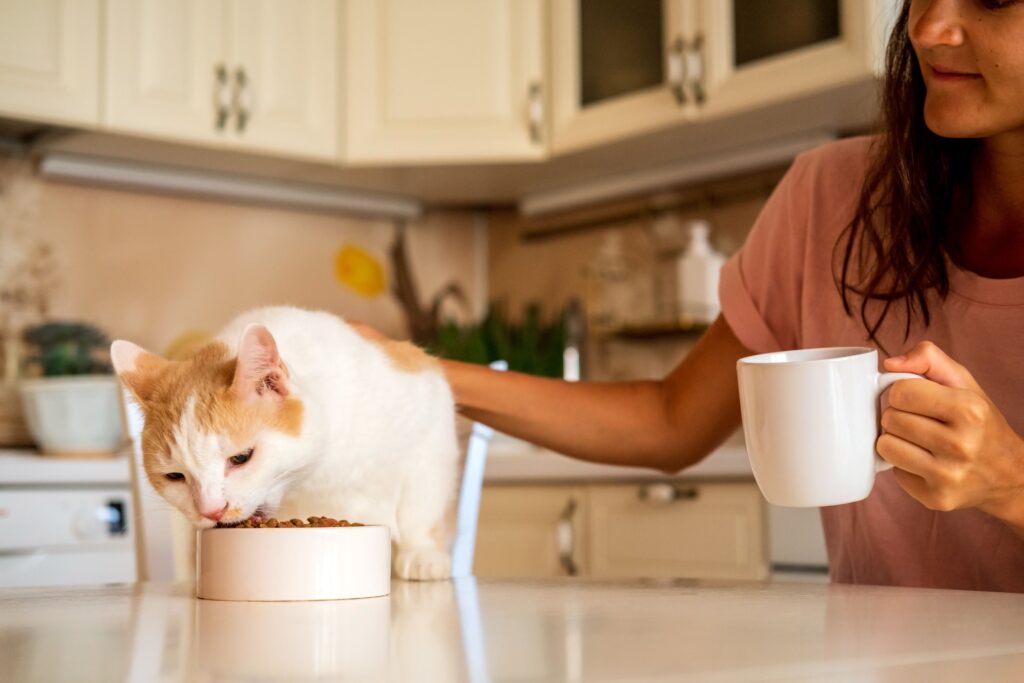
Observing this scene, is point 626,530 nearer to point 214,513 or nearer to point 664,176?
point 664,176

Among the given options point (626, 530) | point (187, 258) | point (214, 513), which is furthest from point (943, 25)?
point (187, 258)

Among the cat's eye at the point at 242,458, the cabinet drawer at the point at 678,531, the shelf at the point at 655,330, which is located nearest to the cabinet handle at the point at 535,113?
the shelf at the point at 655,330

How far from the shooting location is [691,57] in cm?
224

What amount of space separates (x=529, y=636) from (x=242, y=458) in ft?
1.33

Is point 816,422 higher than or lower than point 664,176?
lower

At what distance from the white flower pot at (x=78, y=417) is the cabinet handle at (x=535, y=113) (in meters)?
1.08

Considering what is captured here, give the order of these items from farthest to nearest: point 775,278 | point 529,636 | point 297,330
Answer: point 775,278 → point 297,330 → point 529,636

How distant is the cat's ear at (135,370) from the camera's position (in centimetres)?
87

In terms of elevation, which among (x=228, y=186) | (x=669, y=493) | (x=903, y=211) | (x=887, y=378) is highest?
(x=228, y=186)

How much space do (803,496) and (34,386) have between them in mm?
1910

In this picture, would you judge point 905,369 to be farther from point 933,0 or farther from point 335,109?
point 335,109

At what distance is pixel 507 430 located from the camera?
1106 millimetres

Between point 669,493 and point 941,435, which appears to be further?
point 669,493

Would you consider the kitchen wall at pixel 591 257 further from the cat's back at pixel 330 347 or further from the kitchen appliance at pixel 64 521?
the cat's back at pixel 330 347
